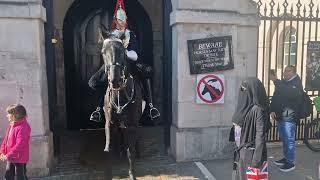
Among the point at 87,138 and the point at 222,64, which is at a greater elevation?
the point at 222,64

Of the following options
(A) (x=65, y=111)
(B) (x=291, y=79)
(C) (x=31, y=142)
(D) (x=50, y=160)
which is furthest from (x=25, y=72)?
(B) (x=291, y=79)

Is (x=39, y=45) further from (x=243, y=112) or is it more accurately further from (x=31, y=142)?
(x=243, y=112)

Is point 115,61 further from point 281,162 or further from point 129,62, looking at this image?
point 281,162

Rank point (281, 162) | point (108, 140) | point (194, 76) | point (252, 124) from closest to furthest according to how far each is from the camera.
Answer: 1. point (252, 124)
2. point (108, 140)
3. point (281, 162)
4. point (194, 76)

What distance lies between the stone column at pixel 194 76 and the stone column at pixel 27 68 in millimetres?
2354

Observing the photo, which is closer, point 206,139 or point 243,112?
point 243,112

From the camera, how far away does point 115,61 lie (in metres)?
4.86

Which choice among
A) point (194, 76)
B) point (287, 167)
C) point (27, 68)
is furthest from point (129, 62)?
point (287, 167)

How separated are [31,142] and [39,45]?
5.30ft

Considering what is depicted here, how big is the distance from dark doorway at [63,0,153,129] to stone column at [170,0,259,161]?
3.00 meters

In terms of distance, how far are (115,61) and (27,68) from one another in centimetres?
179

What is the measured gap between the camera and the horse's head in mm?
4812

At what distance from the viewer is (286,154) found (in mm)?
6297

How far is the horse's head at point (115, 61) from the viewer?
4.81m
